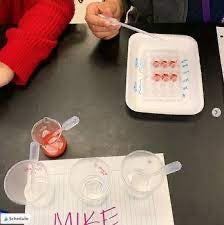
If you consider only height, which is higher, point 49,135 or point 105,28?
point 105,28

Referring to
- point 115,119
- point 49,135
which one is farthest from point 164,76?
point 49,135

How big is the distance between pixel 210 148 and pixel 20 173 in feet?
1.20

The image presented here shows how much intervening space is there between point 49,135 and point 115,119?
0.46 ft

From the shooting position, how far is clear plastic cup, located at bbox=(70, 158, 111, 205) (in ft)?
2.43

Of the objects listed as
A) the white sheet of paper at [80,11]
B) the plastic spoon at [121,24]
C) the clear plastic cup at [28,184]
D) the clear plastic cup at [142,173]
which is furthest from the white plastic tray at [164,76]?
the white sheet of paper at [80,11]

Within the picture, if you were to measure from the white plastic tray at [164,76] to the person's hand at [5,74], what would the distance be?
0.26m

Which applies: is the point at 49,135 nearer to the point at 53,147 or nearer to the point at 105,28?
the point at 53,147

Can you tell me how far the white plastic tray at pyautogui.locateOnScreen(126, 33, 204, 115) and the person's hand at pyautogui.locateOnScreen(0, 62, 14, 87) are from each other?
26cm

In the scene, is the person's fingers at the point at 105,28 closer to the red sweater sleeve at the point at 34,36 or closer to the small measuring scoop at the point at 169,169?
the red sweater sleeve at the point at 34,36

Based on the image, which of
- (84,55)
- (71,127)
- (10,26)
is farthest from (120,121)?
(10,26)

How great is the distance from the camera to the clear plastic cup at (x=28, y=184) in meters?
0.73

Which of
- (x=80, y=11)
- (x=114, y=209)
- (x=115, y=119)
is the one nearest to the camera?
(x=114, y=209)

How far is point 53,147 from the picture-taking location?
0.78 meters

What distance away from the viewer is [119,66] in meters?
0.92
